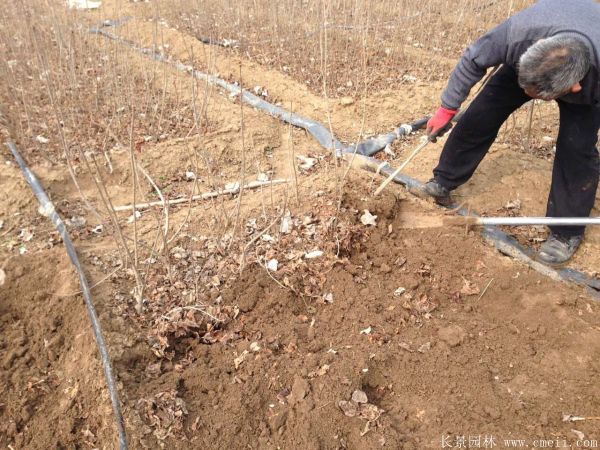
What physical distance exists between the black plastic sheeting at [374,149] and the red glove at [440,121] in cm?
43

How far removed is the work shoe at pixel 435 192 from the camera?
2887 mm

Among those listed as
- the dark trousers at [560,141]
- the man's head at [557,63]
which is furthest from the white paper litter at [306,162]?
the man's head at [557,63]

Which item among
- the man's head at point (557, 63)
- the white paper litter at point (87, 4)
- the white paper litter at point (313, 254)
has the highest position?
the man's head at point (557, 63)

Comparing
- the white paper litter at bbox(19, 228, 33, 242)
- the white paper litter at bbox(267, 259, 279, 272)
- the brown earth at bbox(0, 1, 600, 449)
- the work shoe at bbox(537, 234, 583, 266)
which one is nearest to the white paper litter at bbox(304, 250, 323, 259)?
the brown earth at bbox(0, 1, 600, 449)

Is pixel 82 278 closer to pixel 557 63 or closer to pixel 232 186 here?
pixel 232 186

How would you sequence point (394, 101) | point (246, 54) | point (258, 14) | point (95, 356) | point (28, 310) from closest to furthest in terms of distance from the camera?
1. point (95, 356)
2. point (28, 310)
3. point (394, 101)
4. point (246, 54)
5. point (258, 14)

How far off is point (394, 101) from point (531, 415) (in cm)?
308

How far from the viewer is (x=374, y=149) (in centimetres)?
349

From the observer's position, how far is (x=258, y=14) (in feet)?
19.2

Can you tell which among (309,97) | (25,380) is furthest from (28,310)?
(309,97)

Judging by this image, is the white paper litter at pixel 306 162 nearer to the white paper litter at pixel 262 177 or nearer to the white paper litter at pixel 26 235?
the white paper litter at pixel 262 177

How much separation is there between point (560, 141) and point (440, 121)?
0.63 meters

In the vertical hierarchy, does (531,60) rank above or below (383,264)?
above

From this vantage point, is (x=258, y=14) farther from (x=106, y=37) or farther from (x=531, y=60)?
(x=531, y=60)
